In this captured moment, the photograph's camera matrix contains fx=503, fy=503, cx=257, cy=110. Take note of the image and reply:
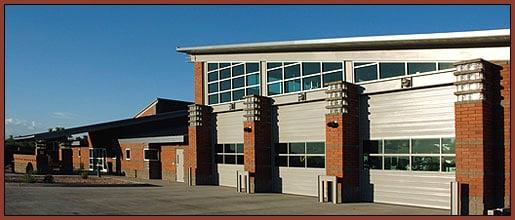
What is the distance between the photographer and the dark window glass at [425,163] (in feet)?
53.4

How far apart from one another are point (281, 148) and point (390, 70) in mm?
6573

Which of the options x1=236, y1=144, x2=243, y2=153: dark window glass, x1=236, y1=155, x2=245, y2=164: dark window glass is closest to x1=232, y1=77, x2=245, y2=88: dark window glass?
x1=236, y1=144, x2=243, y2=153: dark window glass

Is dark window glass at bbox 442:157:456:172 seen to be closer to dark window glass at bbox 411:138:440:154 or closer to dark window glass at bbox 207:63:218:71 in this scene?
dark window glass at bbox 411:138:440:154

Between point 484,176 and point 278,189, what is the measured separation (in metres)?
10.1

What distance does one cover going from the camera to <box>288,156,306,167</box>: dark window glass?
2119 centimetres

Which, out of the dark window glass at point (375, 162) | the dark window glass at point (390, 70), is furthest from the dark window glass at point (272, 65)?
the dark window glass at point (375, 162)

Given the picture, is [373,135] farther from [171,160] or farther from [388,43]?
[171,160]

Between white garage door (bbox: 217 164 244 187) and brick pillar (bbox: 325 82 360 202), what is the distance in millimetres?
7457

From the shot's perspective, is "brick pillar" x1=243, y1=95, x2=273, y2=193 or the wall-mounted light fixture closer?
the wall-mounted light fixture

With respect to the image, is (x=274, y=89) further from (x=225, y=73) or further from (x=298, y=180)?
(x=298, y=180)

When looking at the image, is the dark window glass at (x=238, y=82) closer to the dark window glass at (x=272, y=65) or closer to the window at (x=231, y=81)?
the window at (x=231, y=81)

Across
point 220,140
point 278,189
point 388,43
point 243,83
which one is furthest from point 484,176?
point 220,140

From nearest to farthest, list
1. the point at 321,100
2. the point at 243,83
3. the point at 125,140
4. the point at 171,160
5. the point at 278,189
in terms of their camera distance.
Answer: the point at 321,100
the point at 278,189
the point at 243,83
the point at 171,160
the point at 125,140

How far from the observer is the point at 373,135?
59.9 feet
